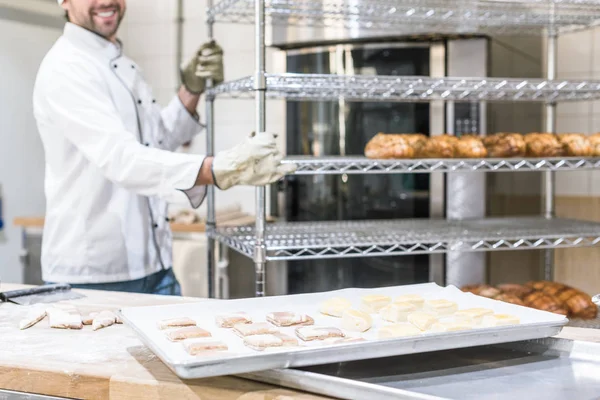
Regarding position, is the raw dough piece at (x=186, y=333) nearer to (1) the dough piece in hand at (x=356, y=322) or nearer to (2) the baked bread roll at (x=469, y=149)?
(1) the dough piece in hand at (x=356, y=322)

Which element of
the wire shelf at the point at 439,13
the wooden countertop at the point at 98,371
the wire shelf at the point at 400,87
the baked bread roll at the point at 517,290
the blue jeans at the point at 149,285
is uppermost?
the wire shelf at the point at 439,13

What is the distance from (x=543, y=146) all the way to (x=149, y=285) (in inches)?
55.8

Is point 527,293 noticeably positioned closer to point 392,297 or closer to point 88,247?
point 392,297

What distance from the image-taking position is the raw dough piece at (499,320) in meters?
1.20

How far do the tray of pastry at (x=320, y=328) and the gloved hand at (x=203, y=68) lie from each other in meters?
1.16

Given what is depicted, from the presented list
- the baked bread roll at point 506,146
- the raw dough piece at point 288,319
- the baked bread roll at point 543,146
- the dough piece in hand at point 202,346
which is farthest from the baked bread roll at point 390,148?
the dough piece in hand at point 202,346

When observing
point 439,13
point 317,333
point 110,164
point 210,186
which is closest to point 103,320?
point 317,333

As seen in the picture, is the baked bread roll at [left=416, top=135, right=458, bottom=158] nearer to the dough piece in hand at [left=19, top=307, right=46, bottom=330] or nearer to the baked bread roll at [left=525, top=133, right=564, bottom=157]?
the baked bread roll at [left=525, top=133, right=564, bottom=157]

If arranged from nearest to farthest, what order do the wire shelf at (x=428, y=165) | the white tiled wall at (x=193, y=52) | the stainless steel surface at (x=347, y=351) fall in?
the stainless steel surface at (x=347, y=351), the wire shelf at (x=428, y=165), the white tiled wall at (x=193, y=52)

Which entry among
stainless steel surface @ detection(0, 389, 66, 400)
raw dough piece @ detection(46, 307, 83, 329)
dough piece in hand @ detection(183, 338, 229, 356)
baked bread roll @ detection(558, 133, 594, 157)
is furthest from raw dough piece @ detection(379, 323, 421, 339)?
baked bread roll @ detection(558, 133, 594, 157)

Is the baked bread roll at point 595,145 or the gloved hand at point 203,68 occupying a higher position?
the gloved hand at point 203,68

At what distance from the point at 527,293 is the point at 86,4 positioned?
5.59 ft

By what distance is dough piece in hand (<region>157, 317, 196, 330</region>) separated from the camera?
1231 mm

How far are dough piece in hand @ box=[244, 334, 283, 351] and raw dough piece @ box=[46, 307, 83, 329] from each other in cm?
47
